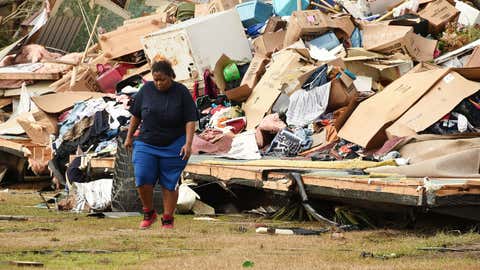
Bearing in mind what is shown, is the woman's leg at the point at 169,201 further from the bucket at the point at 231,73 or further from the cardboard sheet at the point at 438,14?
the cardboard sheet at the point at 438,14

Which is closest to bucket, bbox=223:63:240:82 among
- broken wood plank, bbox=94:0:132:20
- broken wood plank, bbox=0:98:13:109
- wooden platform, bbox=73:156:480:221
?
wooden platform, bbox=73:156:480:221

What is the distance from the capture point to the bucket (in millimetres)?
15633

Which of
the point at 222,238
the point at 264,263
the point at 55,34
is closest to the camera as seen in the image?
the point at 264,263

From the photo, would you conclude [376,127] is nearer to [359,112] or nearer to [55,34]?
[359,112]

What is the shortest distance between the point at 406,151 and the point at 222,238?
262 centimetres

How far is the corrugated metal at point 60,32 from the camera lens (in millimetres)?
24719

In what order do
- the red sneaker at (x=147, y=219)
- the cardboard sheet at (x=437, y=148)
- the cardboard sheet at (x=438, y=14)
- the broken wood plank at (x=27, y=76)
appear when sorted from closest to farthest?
Answer: the red sneaker at (x=147, y=219), the cardboard sheet at (x=437, y=148), the cardboard sheet at (x=438, y=14), the broken wood plank at (x=27, y=76)

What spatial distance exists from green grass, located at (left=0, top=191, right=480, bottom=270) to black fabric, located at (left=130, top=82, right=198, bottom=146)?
0.81 metres

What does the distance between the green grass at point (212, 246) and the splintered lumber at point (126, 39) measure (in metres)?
9.42

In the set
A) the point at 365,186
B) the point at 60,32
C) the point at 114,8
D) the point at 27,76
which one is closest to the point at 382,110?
the point at 365,186

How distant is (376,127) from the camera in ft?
38.3

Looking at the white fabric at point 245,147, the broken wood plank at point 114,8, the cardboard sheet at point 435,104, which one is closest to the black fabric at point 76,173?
the white fabric at point 245,147

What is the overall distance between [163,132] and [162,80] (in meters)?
0.46

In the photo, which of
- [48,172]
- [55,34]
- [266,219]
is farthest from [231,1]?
[266,219]
